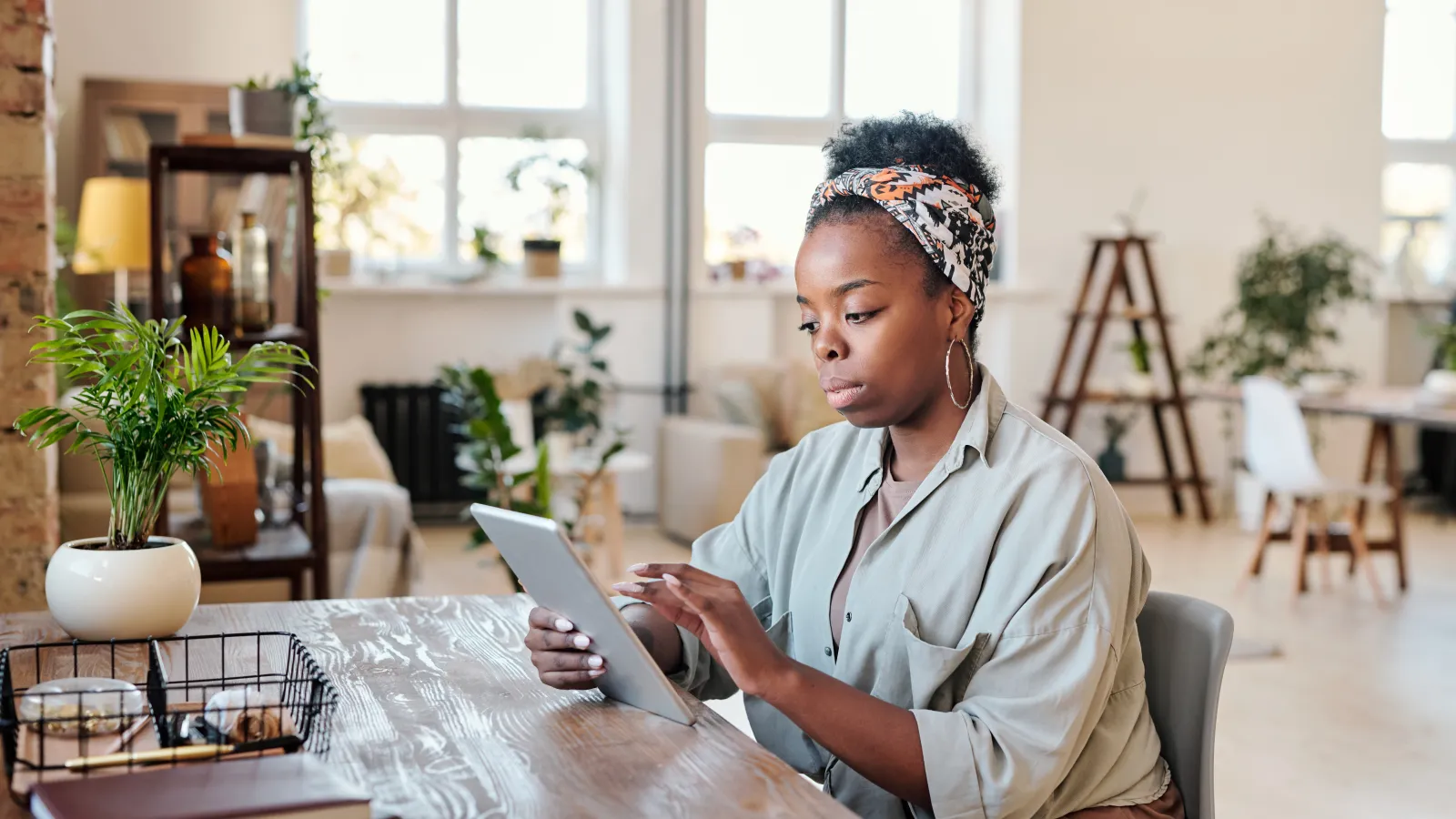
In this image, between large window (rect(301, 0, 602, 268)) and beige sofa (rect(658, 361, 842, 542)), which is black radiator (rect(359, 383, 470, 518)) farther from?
beige sofa (rect(658, 361, 842, 542))

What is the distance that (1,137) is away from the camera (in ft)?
8.10

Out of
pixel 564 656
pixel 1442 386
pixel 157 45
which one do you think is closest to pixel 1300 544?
pixel 1442 386

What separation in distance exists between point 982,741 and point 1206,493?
21.9ft

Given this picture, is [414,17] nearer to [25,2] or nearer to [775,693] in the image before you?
[25,2]

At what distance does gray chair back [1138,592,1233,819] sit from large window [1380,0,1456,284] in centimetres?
753

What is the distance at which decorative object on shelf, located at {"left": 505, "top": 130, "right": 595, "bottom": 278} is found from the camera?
23.3 ft

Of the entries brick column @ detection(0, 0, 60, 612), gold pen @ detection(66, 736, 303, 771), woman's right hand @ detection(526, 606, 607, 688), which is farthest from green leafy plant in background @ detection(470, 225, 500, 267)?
gold pen @ detection(66, 736, 303, 771)

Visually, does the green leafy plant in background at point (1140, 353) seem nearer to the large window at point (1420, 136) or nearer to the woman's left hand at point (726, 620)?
the large window at point (1420, 136)

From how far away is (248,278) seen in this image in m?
2.94

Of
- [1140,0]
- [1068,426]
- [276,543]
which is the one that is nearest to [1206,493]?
[1068,426]

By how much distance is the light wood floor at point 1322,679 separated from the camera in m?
3.30

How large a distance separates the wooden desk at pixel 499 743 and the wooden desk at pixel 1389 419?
4.62m

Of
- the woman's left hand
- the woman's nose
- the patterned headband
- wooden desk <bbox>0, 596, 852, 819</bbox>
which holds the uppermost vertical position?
the patterned headband

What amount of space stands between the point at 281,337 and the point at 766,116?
5.01m
